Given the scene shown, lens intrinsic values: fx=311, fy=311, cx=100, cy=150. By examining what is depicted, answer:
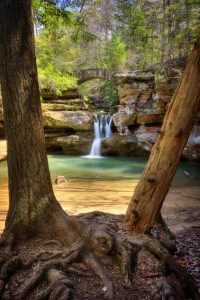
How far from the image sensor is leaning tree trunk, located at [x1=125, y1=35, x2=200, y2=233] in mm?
3811

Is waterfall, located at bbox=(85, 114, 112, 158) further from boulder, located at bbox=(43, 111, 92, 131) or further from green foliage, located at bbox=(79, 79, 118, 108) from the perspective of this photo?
green foliage, located at bbox=(79, 79, 118, 108)

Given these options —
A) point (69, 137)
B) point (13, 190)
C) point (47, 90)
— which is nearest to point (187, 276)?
point (13, 190)

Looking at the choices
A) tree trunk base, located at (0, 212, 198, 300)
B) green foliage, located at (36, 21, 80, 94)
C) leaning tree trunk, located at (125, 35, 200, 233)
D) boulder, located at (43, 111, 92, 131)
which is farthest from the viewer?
boulder, located at (43, 111, 92, 131)

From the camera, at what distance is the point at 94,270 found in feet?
11.7

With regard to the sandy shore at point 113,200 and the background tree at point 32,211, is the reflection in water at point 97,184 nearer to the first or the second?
the sandy shore at point 113,200

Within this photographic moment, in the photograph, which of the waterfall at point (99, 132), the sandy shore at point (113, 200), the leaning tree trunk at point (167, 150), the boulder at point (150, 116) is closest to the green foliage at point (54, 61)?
the waterfall at point (99, 132)

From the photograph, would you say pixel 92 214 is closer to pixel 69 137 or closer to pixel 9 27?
pixel 9 27

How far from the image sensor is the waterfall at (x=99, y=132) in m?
22.2

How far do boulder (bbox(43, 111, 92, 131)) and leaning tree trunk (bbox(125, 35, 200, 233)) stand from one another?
1773 cm

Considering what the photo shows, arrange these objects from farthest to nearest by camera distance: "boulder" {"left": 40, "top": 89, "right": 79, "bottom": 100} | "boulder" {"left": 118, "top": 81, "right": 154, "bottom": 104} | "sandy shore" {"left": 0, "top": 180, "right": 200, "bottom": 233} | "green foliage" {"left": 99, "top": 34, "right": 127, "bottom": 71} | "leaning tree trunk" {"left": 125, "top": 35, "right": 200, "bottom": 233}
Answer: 1. "green foliage" {"left": 99, "top": 34, "right": 127, "bottom": 71}
2. "boulder" {"left": 40, "top": 89, "right": 79, "bottom": 100}
3. "boulder" {"left": 118, "top": 81, "right": 154, "bottom": 104}
4. "sandy shore" {"left": 0, "top": 180, "right": 200, "bottom": 233}
5. "leaning tree trunk" {"left": 125, "top": 35, "right": 200, "bottom": 233}

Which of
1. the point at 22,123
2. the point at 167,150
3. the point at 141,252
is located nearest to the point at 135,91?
the point at 167,150

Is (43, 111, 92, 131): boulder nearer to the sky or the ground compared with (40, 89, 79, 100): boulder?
nearer to the ground

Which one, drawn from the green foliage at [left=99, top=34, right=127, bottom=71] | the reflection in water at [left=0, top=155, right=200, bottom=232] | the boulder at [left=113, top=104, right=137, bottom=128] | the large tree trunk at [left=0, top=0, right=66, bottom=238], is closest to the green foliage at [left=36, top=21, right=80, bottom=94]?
the boulder at [left=113, top=104, right=137, bottom=128]

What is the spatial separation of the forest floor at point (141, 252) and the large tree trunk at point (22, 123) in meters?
0.41
